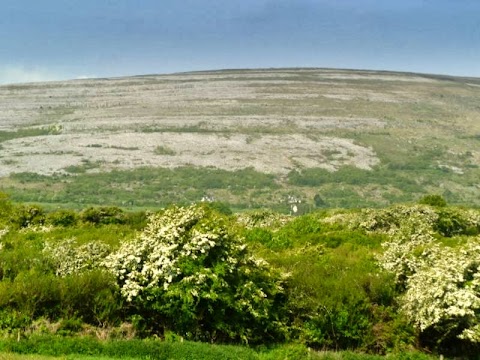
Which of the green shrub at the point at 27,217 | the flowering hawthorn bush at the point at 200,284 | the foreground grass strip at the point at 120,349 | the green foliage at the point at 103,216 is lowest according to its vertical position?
the green foliage at the point at 103,216

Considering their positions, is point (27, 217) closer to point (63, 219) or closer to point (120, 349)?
point (63, 219)

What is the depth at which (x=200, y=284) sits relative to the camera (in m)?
21.8

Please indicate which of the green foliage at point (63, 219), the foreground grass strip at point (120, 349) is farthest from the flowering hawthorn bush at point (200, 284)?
the green foliage at point (63, 219)

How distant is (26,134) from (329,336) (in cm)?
15720

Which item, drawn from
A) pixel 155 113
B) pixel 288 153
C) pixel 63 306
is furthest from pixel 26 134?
pixel 63 306

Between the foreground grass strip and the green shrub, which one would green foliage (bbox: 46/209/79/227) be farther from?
the foreground grass strip


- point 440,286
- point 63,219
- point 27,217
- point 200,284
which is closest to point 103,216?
point 63,219

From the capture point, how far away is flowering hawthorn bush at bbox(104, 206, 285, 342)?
21.9 m

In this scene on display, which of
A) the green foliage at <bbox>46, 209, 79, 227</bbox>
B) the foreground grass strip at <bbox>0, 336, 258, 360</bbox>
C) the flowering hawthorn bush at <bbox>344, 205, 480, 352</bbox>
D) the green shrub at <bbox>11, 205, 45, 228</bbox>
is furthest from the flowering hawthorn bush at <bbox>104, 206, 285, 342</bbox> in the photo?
the green foliage at <bbox>46, 209, 79, 227</bbox>

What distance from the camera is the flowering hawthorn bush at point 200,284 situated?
861 inches

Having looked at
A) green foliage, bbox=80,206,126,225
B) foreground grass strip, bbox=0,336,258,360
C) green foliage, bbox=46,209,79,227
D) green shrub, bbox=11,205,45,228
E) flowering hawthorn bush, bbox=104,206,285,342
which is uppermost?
flowering hawthorn bush, bbox=104,206,285,342

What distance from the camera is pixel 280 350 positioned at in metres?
21.4

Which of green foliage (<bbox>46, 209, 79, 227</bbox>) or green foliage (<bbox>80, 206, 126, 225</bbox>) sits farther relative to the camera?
green foliage (<bbox>80, 206, 126, 225</bbox>)

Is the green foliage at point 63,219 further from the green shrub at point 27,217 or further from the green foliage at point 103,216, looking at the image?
the green foliage at point 103,216
